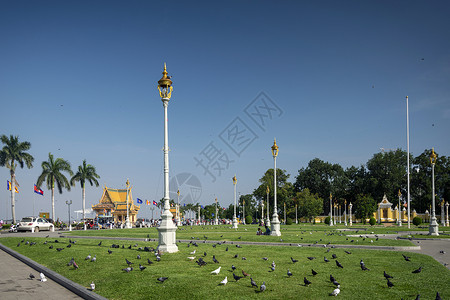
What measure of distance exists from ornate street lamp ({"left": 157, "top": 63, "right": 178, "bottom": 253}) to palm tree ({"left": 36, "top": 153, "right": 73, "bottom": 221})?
54393mm

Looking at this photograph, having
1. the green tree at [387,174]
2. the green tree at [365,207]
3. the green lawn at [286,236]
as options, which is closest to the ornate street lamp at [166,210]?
the green lawn at [286,236]

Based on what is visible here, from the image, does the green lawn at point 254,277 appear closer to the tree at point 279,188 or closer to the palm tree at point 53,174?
the palm tree at point 53,174

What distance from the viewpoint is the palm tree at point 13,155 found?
6244 centimetres

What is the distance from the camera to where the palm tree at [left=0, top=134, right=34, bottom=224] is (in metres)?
62.4

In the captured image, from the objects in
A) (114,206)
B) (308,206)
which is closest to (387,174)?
(308,206)

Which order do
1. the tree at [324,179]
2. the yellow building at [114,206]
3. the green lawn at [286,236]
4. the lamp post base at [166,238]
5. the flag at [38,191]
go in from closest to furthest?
the lamp post base at [166,238] → the green lawn at [286,236] → the flag at [38,191] → the yellow building at [114,206] → the tree at [324,179]

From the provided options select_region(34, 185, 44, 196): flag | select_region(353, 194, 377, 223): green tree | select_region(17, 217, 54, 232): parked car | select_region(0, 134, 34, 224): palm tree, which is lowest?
select_region(353, 194, 377, 223): green tree

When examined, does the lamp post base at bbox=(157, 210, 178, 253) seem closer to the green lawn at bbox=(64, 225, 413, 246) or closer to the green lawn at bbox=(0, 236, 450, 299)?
the green lawn at bbox=(0, 236, 450, 299)

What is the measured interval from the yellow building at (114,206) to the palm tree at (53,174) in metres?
20.5

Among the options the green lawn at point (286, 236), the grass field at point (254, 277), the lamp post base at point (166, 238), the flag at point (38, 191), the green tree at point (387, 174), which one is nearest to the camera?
the grass field at point (254, 277)

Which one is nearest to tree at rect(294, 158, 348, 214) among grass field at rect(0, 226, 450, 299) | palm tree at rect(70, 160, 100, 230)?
palm tree at rect(70, 160, 100, 230)

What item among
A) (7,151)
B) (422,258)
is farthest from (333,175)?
(422,258)

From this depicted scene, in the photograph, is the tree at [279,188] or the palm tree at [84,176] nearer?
the palm tree at [84,176]

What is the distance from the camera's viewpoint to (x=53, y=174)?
64.6m
